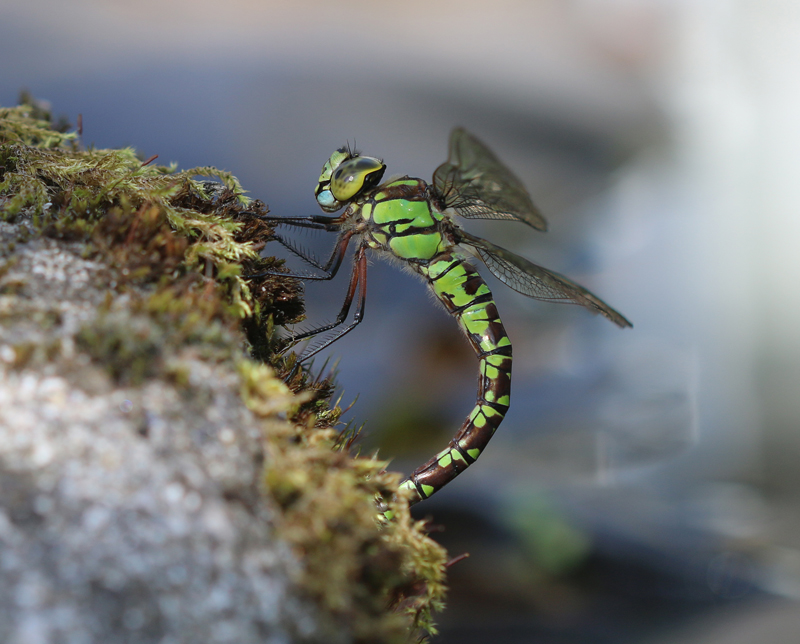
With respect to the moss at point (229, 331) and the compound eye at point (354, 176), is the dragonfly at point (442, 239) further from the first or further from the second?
the moss at point (229, 331)

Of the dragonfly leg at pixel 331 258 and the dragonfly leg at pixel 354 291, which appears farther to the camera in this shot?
the dragonfly leg at pixel 354 291

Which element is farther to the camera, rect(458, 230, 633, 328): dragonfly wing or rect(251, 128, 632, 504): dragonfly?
rect(458, 230, 633, 328): dragonfly wing

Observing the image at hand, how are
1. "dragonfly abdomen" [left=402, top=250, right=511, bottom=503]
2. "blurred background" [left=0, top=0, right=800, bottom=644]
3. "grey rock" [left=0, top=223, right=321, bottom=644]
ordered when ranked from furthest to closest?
1. "blurred background" [left=0, top=0, right=800, bottom=644]
2. "dragonfly abdomen" [left=402, top=250, right=511, bottom=503]
3. "grey rock" [left=0, top=223, right=321, bottom=644]

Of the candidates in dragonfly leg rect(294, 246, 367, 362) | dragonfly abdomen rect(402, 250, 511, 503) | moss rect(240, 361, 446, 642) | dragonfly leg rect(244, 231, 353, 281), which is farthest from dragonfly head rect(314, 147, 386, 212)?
moss rect(240, 361, 446, 642)

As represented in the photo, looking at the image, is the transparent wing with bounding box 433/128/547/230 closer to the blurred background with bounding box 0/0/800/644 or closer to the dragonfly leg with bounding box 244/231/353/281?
the dragonfly leg with bounding box 244/231/353/281

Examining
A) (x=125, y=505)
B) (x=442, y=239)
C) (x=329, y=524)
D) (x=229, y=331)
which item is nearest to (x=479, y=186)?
(x=442, y=239)

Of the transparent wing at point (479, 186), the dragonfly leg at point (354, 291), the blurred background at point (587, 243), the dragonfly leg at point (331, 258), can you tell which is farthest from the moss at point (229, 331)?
the blurred background at point (587, 243)

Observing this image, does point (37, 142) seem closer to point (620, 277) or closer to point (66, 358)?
point (66, 358)

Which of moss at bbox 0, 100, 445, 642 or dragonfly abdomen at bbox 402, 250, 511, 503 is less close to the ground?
dragonfly abdomen at bbox 402, 250, 511, 503

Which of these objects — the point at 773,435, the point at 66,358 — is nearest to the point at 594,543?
the point at 773,435
